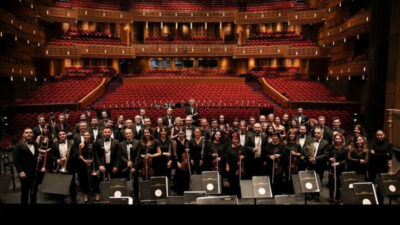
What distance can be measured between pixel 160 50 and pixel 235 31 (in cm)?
624

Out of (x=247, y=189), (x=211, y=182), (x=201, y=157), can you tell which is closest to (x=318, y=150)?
(x=247, y=189)

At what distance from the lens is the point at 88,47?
18.7 meters

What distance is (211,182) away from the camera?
4398 mm

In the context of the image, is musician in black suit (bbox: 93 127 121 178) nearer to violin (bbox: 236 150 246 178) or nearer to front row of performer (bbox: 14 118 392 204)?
front row of performer (bbox: 14 118 392 204)

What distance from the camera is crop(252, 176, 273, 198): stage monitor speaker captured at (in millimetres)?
4062

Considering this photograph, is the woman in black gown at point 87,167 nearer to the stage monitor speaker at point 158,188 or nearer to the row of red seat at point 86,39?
the stage monitor speaker at point 158,188

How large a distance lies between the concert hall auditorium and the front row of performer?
25mm

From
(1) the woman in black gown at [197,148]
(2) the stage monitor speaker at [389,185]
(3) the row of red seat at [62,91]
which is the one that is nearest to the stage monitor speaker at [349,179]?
(2) the stage monitor speaker at [389,185]

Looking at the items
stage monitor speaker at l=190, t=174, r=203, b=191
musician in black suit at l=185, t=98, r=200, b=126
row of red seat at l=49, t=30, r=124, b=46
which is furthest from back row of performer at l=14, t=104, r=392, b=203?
row of red seat at l=49, t=30, r=124, b=46

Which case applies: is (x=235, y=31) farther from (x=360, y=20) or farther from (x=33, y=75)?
(x=33, y=75)

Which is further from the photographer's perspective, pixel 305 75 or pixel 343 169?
pixel 305 75

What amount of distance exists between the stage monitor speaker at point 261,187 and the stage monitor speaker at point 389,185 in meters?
1.58

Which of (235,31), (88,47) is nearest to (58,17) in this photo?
(88,47)

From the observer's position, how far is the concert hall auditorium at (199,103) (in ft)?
16.1
